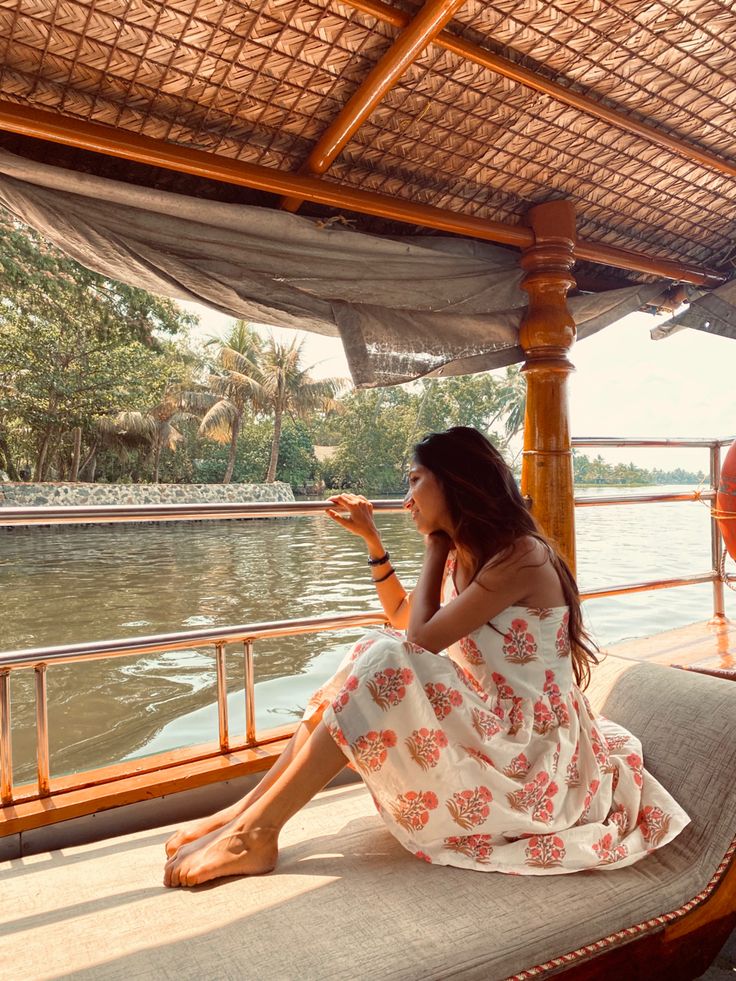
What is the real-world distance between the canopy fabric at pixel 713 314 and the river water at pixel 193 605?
0.76 metres

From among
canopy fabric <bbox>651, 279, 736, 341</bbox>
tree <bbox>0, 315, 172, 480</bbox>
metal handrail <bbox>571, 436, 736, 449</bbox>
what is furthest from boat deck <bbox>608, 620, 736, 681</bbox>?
tree <bbox>0, 315, 172, 480</bbox>

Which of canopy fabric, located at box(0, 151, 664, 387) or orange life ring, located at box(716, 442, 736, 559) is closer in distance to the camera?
canopy fabric, located at box(0, 151, 664, 387)

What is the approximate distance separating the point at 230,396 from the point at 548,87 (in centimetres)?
2213

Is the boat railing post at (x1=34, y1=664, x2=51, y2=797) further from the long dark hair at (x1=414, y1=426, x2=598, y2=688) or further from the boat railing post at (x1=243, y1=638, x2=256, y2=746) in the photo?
the long dark hair at (x1=414, y1=426, x2=598, y2=688)

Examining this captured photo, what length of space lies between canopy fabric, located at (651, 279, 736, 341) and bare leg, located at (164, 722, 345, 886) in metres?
2.52

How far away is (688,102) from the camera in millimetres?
1834

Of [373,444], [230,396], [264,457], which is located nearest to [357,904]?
[230,396]

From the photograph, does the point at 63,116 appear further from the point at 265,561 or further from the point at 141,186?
the point at 265,561

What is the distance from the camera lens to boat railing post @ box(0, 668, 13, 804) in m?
1.36

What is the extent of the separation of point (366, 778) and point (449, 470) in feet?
1.89

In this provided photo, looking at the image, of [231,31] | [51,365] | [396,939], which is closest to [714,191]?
[231,31]

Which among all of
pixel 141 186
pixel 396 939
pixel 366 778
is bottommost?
pixel 396 939

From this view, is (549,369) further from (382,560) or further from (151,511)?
(151,511)

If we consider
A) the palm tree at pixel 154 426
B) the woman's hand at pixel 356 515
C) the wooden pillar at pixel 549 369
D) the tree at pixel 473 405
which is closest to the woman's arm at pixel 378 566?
the woman's hand at pixel 356 515
